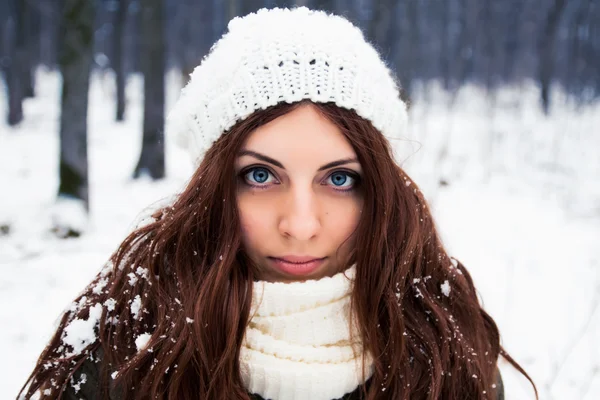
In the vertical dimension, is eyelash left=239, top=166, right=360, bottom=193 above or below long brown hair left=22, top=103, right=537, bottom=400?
above

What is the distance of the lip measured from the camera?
139 centimetres

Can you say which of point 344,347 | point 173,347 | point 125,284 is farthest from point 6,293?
point 344,347

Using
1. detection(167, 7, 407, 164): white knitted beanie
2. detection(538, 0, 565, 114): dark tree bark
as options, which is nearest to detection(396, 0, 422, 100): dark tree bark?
detection(538, 0, 565, 114): dark tree bark

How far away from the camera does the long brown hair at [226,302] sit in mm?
1344

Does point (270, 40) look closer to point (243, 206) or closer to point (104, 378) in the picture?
point (243, 206)

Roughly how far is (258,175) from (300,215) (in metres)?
0.18

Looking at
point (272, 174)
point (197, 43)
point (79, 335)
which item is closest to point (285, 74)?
point (272, 174)

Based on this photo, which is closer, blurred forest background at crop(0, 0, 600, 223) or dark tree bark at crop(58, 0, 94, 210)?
dark tree bark at crop(58, 0, 94, 210)

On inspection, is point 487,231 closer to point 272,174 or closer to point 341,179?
point 341,179

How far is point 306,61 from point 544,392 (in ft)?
8.34

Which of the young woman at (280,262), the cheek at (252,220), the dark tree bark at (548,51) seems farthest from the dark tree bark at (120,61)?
the cheek at (252,220)

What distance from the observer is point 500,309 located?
3.89 metres

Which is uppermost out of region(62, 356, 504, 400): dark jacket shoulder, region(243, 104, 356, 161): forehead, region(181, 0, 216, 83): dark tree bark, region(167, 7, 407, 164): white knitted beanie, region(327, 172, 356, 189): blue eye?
region(181, 0, 216, 83): dark tree bark

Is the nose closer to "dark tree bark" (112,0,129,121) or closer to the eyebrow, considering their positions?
the eyebrow
